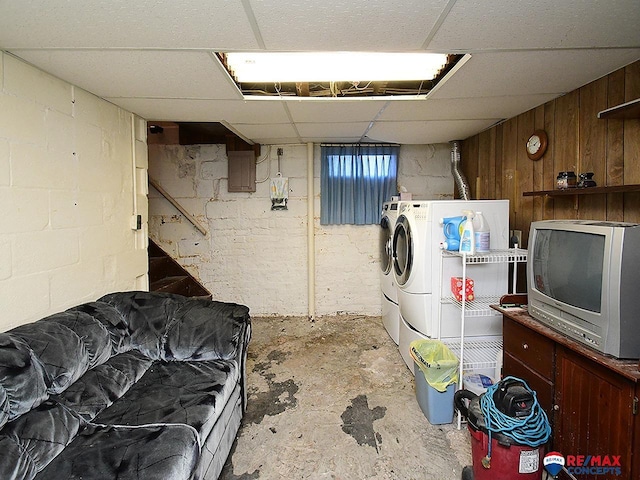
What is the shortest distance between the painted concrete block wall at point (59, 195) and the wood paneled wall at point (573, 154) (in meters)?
3.07

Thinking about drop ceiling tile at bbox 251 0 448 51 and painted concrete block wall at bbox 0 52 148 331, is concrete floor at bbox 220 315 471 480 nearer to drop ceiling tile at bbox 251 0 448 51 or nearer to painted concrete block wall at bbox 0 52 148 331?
painted concrete block wall at bbox 0 52 148 331

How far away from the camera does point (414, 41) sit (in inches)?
60.8

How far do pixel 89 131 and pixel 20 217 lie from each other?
2.51 feet

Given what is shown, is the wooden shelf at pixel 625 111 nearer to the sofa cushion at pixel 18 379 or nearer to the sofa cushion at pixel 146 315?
the sofa cushion at pixel 146 315

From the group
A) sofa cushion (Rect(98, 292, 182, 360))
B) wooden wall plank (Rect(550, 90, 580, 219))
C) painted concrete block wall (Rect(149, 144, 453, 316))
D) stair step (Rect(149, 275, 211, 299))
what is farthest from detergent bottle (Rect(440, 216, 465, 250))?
stair step (Rect(149, 275, 211, 299))

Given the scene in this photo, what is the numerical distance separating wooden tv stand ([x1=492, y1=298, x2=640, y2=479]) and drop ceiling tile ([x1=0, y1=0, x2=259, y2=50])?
1.92 metres

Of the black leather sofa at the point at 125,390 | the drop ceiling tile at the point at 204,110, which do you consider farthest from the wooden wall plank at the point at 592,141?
the black leather sofa at the point at 125,390

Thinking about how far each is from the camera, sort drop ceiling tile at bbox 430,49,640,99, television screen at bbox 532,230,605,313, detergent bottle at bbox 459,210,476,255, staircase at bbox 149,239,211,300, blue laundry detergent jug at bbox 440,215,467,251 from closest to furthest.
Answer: television screen at bbox 532,230,605,313 < drop ceiling tile at bbox 430,49,640,99 < detergent bottle at bbox 459,210,476,255 < blue laundry detergent jug at bbox 440,215,467,251 < staircase at bbox 149,239,211,300

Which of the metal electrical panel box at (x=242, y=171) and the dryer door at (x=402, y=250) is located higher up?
the metal electrical panel box at (x=242, y=171)

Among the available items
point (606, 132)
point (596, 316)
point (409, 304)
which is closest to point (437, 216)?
point (409, 304)

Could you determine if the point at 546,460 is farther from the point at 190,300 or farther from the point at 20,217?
the point at 20,217

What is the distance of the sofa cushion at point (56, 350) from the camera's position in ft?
4.89

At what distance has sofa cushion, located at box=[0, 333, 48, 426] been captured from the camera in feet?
4.20

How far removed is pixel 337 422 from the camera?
2188mm
